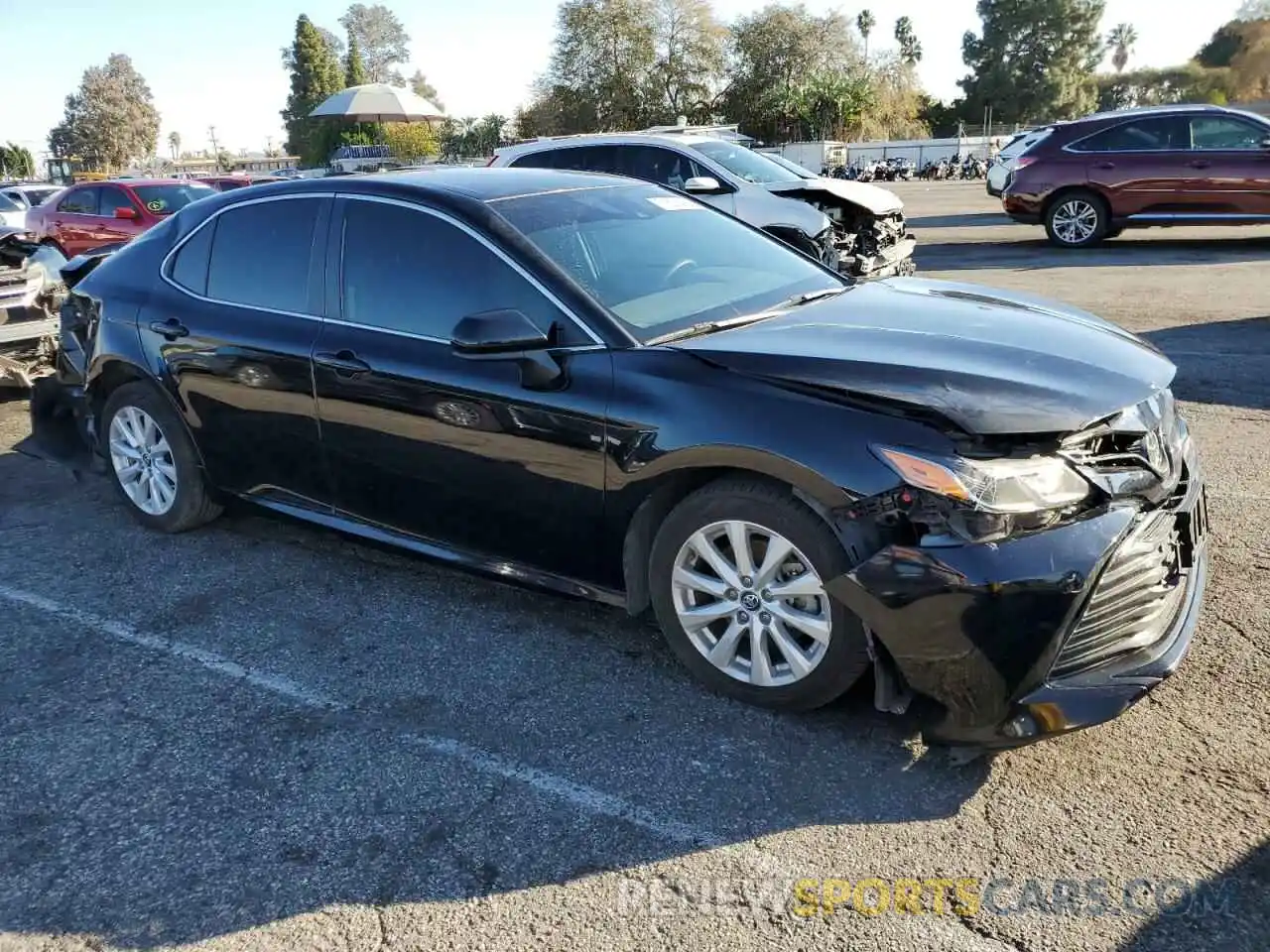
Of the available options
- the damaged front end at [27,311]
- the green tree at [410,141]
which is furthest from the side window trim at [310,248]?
the green tree at [410,141]

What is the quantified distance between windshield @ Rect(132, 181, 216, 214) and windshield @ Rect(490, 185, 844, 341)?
13.4 meters

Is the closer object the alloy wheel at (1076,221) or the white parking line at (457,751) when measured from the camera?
the white parking line at (457,751)

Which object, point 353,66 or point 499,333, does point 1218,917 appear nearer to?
point 499,333

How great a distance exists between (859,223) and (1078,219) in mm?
5153

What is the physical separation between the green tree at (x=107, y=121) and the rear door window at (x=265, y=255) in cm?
9676

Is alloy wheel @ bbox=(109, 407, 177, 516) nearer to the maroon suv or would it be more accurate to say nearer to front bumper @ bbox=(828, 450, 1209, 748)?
front bumper @ bbox=(828, 450, 1209, 748)

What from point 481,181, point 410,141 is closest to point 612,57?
point 410,141

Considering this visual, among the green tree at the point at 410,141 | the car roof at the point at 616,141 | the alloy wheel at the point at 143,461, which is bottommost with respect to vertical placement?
the alloy wheel at the point at 143,461

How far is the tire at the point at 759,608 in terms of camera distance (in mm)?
3016

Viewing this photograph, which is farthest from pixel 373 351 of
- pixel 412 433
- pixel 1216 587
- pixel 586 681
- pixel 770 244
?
pixel 1216 587

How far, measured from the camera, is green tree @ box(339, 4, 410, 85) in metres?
97.9

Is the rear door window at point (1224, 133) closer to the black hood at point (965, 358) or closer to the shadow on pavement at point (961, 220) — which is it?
the shadow on pavement at point (961, 220)

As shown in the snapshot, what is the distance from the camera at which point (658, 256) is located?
4.06m

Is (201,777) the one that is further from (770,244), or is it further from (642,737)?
(770,244)
